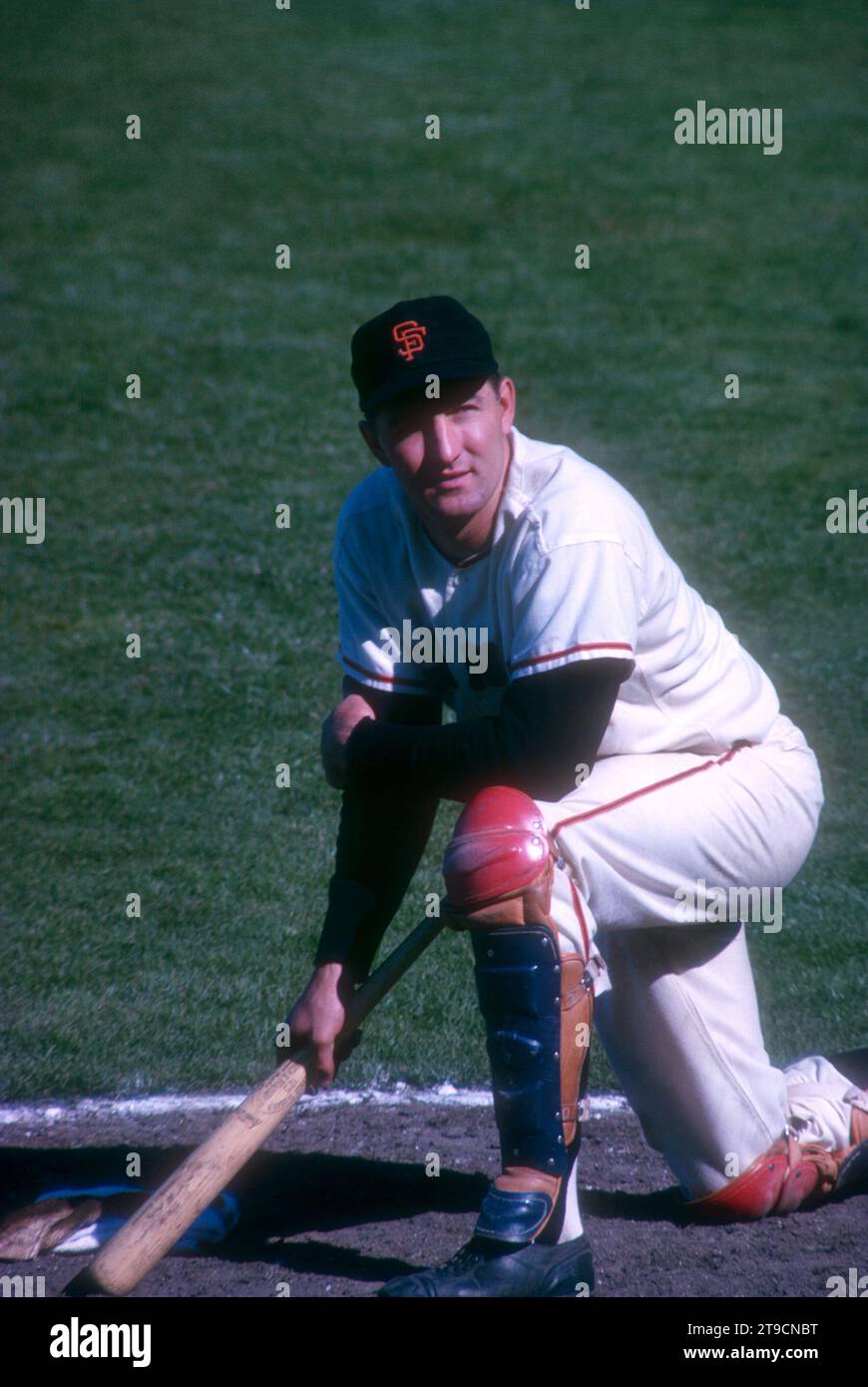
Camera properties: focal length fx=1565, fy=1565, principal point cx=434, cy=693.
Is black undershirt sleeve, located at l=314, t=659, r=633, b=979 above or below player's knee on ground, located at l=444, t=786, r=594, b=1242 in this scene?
above

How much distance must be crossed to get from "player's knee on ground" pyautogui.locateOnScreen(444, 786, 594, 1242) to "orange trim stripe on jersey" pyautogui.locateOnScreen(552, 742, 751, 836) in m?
0.11

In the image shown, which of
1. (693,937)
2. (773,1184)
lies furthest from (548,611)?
(773,1184)

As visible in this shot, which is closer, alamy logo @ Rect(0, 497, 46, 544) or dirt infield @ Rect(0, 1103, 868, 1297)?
dirt infield @ Rect(0, 1103, 868, 1297)

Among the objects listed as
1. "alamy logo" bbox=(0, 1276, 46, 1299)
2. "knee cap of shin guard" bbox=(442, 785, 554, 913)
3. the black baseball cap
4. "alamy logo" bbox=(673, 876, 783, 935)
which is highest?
the black baseball cap

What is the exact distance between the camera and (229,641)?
6.97 metres

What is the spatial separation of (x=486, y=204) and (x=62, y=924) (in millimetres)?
9374

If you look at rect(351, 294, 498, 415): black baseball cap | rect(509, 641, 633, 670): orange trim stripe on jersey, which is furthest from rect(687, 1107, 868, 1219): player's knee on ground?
rect(351, 294, 498, 415): black baseball cap

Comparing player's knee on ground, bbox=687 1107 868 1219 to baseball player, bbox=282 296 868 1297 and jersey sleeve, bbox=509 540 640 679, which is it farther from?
jersey sleeve, bbox=509 540 640 679

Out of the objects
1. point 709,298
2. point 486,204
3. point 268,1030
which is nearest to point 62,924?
point 268,1030

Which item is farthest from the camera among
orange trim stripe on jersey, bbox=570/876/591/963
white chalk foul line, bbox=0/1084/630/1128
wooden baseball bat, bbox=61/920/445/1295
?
white chalk foul line, bbox=0/1084/630/1128

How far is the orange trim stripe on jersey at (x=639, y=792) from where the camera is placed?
2.88 meters

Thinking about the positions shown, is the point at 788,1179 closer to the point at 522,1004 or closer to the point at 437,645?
the point at 522,1004

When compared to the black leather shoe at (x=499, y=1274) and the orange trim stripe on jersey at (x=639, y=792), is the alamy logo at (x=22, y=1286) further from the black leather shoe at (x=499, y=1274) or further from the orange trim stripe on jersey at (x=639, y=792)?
the orange trim stripe on jersey at (x=639, y=792)
